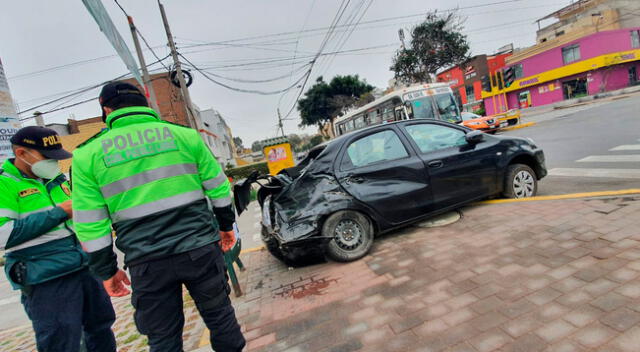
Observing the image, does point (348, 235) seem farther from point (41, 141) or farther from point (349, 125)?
point (349, 125)

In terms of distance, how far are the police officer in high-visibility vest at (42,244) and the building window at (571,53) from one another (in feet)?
124

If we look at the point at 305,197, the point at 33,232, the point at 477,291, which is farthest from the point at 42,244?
the point at 477,291

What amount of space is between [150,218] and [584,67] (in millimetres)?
36884

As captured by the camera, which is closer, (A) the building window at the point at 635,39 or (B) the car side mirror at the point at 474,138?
(B) the car side mirror at the point at 474,138

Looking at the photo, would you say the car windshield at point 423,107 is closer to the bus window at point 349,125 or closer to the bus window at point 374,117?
the bus window at point 374,117

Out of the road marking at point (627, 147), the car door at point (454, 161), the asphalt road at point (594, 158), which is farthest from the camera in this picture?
the road marking at point (627, 147)

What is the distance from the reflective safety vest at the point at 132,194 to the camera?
1.68 meters

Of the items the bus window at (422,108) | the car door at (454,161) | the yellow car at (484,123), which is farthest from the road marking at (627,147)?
the yellow car at (484,123)

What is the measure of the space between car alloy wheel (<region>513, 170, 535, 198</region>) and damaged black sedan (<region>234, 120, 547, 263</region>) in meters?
0.01

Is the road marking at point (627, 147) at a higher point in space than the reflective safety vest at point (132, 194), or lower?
lower

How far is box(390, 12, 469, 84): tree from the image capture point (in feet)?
75.2

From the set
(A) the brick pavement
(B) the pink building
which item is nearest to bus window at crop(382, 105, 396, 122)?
(A) the brick pavement

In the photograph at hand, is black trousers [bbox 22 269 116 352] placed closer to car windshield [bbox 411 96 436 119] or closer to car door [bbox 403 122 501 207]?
car door [bbox 403 122 501 207]

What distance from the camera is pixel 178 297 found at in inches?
72.1
